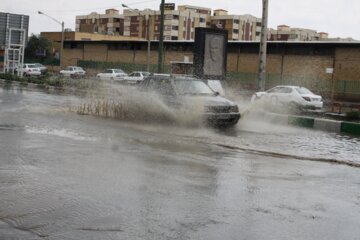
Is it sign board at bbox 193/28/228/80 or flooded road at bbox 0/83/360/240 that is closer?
flooded road at bbox 0/83/360/240

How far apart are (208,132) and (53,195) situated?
27.1 ft

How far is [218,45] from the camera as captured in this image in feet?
80.5

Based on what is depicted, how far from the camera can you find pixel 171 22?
125 m

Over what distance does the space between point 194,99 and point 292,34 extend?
5149 inches

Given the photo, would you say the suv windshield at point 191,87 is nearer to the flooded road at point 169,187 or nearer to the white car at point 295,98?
the flooded road at point 169,187

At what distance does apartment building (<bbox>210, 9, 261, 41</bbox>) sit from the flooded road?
11601cm

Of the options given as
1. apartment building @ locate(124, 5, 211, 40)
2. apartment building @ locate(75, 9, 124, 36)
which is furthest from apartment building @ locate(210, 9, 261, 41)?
apartment building @ locate(75, 9, 124, 36)

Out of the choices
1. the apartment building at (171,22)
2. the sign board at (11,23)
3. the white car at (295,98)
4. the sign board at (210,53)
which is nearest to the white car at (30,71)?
the sign board at (11,23)

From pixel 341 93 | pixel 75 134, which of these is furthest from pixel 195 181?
pixel 341 93

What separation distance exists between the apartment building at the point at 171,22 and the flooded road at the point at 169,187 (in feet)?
368

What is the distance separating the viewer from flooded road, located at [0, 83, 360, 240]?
5.60m

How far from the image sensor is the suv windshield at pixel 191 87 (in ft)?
51.4

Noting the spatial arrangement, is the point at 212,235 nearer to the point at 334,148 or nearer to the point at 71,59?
the point at 334,148

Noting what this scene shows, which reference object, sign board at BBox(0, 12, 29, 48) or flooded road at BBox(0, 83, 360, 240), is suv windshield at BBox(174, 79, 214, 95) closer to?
flooded road at BBox(0, 83, 360, 240)
